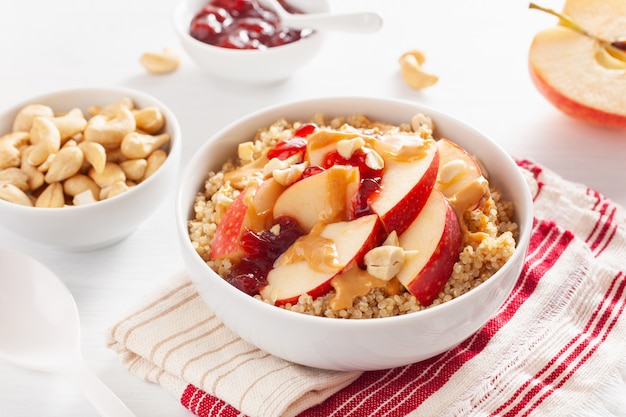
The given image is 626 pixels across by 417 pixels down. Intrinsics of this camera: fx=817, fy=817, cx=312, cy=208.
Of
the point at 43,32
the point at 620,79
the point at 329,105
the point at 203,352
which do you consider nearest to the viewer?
the point at 203,352

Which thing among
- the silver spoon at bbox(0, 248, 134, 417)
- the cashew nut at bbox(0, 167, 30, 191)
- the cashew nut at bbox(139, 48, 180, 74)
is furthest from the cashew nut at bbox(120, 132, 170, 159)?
the cashew nut at bbox(139, 48, 180, 74)

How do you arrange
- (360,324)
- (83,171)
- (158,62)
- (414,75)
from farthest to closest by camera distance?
(158,62)
(414,75)
(83,171)
(360,324)

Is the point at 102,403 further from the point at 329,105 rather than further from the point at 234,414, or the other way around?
the point at 329,105

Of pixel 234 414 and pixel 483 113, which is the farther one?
pixel 483 113

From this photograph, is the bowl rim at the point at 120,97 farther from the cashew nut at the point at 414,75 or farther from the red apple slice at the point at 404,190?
the cashew nut at the point at 414,75

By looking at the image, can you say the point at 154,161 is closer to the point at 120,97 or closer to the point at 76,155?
the point at 76,155

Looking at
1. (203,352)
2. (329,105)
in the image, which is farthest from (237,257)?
(329,105)

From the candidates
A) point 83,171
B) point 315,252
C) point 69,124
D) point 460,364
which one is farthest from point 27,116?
point 460,364
